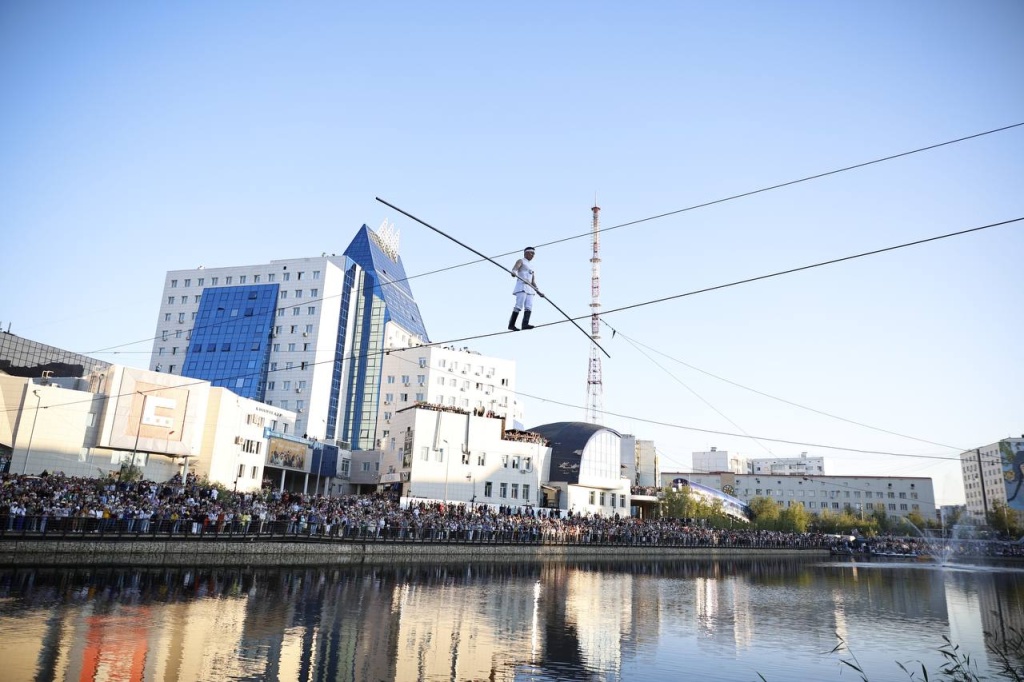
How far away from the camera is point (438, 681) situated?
36.5ft

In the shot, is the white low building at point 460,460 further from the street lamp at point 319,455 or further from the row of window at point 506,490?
the street lamp at point 319,455

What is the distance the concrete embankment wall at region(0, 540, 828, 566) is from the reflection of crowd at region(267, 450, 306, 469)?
29416 mm

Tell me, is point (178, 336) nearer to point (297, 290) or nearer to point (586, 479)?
point (297, 290)

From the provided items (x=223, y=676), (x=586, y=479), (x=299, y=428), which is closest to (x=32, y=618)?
(x=223, y=676)

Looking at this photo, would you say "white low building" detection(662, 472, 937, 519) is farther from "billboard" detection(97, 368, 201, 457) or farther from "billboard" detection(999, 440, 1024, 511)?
"billboard" detection(97, 368, 201, 457)

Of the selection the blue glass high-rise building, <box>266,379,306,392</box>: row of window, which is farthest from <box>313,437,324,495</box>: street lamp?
<box>266,379,306,392</box>: row of window

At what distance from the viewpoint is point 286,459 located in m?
60.7

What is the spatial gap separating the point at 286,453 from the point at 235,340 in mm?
22496

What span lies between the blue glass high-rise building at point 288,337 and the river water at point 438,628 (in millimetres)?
51087

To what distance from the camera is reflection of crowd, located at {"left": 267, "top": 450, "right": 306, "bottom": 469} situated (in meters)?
59.0

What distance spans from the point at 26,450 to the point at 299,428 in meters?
35.4

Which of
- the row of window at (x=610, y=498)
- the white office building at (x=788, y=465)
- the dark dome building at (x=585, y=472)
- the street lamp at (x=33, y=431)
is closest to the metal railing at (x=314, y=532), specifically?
the dark dome building at (x=585, y=472)

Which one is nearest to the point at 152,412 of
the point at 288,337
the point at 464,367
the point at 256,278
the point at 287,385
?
the point at 287,385

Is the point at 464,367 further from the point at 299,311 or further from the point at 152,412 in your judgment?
the point at 152,412
